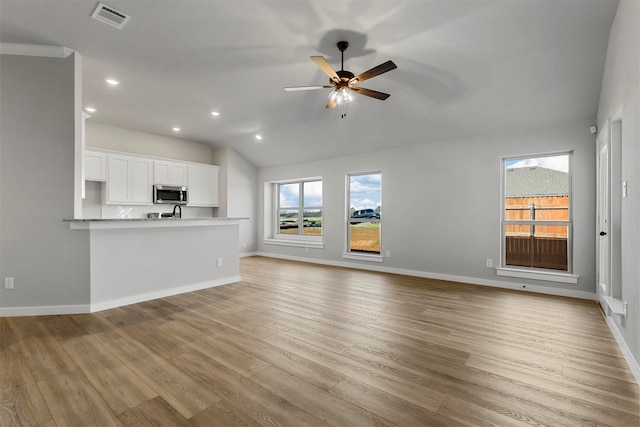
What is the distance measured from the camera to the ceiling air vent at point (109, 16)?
276 centimetres

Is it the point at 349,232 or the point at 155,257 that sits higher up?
the point at 349,232

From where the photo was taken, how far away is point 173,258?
412 cm

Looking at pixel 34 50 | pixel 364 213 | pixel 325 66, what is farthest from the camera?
pixel 364 213

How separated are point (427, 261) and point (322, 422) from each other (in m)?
4.25

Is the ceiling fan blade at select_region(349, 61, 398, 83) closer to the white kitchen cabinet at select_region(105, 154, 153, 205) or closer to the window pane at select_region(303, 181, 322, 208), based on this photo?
the window pane at select_region(303, 181, 322, 208)

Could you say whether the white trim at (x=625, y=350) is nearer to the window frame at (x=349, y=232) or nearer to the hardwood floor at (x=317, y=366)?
the hardwood floor at (x=317, y=366)

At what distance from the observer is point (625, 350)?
7.74 ft

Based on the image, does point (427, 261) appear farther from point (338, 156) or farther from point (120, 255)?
point (120, 255)

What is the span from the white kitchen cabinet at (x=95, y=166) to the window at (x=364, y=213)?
4.83 metres

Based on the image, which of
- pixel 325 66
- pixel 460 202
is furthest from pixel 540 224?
pixel 325 66

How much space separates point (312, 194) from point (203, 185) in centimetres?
268

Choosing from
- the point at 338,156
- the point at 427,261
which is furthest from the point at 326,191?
the point at 427,261

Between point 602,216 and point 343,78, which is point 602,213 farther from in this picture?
point 343,78

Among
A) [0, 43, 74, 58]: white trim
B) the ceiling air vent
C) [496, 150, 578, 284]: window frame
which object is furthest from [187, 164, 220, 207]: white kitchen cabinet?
[496, 150, 578, 284]: window frame
